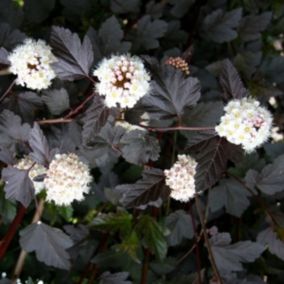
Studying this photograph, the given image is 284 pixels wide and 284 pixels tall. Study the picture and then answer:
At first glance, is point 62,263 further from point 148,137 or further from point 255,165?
point 255,165

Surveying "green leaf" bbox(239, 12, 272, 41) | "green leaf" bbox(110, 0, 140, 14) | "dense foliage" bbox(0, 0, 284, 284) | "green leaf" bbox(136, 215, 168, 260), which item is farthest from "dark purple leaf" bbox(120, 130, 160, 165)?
"green leaf" bbox(239, 12, 272, 41)

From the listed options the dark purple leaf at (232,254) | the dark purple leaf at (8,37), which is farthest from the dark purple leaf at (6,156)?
the dark purple leaf at (232,254)

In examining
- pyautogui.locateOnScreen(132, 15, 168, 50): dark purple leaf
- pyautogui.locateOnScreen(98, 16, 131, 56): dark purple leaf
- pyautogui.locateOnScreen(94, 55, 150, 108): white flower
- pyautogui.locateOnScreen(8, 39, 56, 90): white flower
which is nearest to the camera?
pyautogui.locateOnScreen(94, 55, 150, 108): white flower

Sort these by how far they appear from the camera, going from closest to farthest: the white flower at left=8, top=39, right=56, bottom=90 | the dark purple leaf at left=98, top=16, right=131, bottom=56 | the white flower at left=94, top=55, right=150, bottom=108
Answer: the white flower at left=94, top=55, right=150, bottom=108 → the white flower at left=8, top=39, right=56, bottom=90 → the dark purple leaf at left=98, top=16, right=131, bottom=56

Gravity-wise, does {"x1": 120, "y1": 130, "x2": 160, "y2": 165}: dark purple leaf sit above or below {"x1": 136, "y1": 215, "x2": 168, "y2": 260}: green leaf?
above

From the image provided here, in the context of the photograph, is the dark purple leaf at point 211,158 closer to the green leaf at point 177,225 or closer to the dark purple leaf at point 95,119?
the dark purple leaf at point 95,119

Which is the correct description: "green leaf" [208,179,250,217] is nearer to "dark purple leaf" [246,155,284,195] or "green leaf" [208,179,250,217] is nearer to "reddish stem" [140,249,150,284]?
"dark purple leaf" [246,155,284,195]
